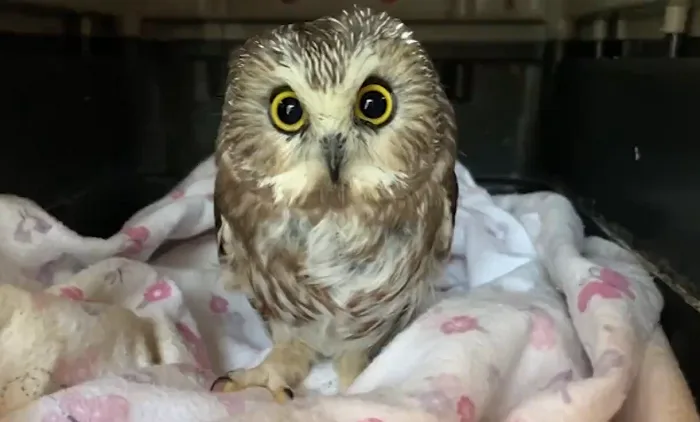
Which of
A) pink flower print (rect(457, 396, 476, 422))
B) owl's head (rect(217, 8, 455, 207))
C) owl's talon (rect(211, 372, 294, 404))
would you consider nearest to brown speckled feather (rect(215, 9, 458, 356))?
owl's head (rect(217, 8, 455, 207))

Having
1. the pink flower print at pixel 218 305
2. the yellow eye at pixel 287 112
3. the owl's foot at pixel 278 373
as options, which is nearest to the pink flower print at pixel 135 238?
the pink flower print at pixel 218 305

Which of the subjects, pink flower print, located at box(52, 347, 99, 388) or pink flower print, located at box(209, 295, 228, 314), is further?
pink flower print, located at box(209, 295, 228, 314)

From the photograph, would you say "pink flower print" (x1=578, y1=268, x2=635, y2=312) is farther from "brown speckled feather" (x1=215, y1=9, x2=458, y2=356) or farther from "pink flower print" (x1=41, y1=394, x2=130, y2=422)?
"pink flower print" (x1=41, y1=394, x2=130, y2=422)

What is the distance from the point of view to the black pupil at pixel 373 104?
0.82 m

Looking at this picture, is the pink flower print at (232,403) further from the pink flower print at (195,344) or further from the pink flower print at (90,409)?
the pink flower print at (195,344)

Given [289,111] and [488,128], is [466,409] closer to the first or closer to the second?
[289,111]

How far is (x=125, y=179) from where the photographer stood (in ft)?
4.93

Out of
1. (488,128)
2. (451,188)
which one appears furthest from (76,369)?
(488,128)

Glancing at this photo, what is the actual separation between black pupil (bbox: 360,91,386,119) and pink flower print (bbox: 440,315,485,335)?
9.1 inches

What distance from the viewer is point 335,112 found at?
2.59ft

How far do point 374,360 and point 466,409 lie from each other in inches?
6.9

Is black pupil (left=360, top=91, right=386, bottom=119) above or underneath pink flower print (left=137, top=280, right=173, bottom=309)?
above

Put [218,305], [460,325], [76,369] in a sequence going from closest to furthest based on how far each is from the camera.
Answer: [76,369] → [460,325] → [218,305]

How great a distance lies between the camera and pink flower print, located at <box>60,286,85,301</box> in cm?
90
